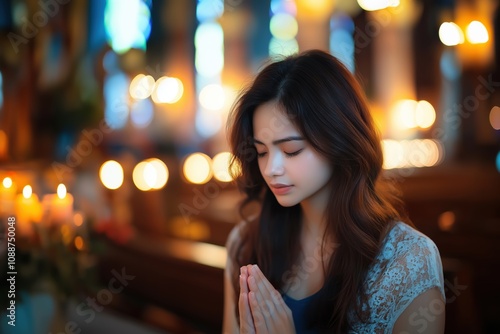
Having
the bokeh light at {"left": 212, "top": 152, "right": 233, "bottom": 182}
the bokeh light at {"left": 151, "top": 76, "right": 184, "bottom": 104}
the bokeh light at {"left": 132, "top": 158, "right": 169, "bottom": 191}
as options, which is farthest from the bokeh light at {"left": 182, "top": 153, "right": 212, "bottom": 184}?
the bokeh light at {"left": 151, "top": 76, "right": 184, "bottom": 104}

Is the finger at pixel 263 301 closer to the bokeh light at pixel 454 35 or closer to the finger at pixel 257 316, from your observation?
the finger at pixel 257 316

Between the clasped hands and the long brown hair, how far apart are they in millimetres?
163

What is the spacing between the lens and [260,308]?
5.51 ft

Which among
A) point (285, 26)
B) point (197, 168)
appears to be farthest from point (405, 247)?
point (197, 168)

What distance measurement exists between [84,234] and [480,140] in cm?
760

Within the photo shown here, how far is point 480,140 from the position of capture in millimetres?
8641

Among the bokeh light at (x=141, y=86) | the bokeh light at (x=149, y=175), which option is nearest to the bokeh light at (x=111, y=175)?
the bokeh light at (x=149, y=175)

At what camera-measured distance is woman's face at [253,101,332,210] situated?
175 centimetres

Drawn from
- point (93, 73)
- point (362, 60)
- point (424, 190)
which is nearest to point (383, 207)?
point (93, 73)

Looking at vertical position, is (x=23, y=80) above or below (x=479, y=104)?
above

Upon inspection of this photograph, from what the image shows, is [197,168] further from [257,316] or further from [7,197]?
[257,316]

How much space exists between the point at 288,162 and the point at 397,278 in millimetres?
486

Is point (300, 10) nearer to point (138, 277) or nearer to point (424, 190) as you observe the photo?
point (424, 190)

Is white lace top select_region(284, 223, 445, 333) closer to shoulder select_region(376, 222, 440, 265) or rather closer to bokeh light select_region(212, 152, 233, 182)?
shoulder select_region(376, 222, 440, 265)
